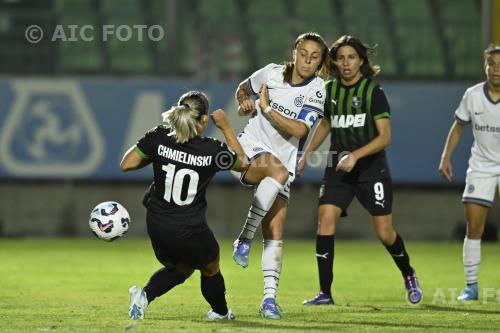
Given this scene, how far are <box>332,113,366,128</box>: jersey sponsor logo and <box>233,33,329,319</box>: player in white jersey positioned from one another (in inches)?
22.9

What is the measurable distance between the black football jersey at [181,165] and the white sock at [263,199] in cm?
69

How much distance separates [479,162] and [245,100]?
2506mm

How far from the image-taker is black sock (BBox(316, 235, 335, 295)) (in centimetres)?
937

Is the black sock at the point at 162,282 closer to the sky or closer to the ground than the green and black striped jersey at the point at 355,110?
closer to the ground

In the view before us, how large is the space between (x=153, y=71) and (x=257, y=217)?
9.47 m

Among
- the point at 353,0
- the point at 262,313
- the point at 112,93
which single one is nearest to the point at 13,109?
the point at 112,93

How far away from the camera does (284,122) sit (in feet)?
27.6

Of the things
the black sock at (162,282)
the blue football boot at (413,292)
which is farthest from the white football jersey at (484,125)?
the black sock at (162,282)

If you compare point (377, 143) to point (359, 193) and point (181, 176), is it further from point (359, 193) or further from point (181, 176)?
point (181, 176)

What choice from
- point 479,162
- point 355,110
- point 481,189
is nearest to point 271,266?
point 355,110

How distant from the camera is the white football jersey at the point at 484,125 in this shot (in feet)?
32.8

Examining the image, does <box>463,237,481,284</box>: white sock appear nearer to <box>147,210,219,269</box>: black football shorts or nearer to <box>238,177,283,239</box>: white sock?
<box>238,177,283,239</box>: white sock

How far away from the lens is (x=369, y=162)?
951cm

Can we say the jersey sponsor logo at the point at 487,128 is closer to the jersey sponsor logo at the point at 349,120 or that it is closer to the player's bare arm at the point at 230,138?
the jersey sponsor logo at the point at 349,120
